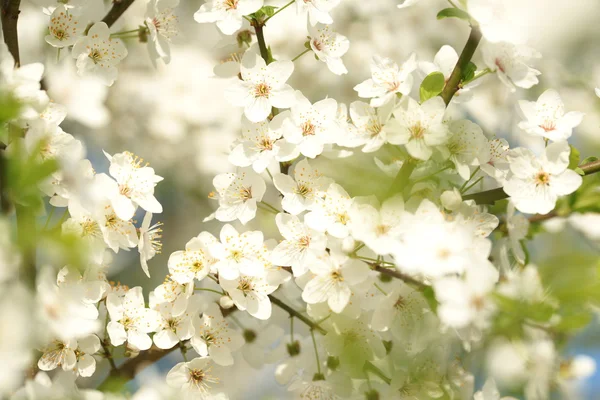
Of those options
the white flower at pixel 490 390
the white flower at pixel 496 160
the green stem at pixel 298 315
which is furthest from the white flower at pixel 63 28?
the white flower at pixel 490 390

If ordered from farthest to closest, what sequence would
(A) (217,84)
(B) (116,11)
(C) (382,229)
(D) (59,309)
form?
1. (A) (217,84)
2. (B) (116,11)
3. (C) (382,229)
4. (D) (59,309)

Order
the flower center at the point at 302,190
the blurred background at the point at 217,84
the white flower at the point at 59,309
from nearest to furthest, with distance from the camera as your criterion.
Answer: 1. the white flower at the point at 59,309
2. the flower center at the point at 302,190
3. the blurred background at the point at 217,84

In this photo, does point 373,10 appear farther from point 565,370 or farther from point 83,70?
point 565,370

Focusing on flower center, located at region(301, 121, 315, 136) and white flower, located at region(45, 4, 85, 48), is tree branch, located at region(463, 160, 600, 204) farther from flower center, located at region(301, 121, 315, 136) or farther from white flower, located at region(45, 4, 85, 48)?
white flower, located at region(45, 4, 85, 48)

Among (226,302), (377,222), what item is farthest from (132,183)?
(377,222)

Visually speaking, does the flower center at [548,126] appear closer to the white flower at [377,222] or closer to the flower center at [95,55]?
the white flower at [377,222]

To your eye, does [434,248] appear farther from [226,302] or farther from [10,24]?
[10,24]
